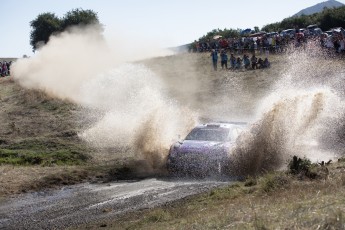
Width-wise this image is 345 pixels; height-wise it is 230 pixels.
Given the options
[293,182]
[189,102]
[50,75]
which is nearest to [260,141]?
[293,182]

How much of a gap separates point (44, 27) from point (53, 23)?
7.29ft

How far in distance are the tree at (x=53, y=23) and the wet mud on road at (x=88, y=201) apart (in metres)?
69.2

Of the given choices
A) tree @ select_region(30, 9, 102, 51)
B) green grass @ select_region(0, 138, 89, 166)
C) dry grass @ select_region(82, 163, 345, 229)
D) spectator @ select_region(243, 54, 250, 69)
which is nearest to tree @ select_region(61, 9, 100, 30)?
tree @ select_region(30, 9, 102, 51)

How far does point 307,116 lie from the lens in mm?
16906

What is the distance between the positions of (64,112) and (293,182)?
18.5 meters

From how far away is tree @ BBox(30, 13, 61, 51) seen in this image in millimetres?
79812

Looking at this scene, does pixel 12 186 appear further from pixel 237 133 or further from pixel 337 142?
pixel 337 142

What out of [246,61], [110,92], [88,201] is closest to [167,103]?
[110,92]

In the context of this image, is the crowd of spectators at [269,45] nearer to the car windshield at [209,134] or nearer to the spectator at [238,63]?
the spectator at [238,63]

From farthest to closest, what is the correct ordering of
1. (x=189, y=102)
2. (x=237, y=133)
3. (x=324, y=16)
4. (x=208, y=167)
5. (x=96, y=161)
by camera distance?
(x=324, y=16), (x=189, y=102), (x=96, y=161), (x=237, y=133), (x=208, y=167)

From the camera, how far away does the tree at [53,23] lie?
8012 centimetres

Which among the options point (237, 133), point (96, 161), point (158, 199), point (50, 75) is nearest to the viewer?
point (158, 199)

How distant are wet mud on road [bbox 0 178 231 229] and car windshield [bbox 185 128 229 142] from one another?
1733 mm

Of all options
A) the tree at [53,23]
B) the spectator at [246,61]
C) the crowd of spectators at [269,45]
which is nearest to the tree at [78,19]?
the tree at [53,23]
